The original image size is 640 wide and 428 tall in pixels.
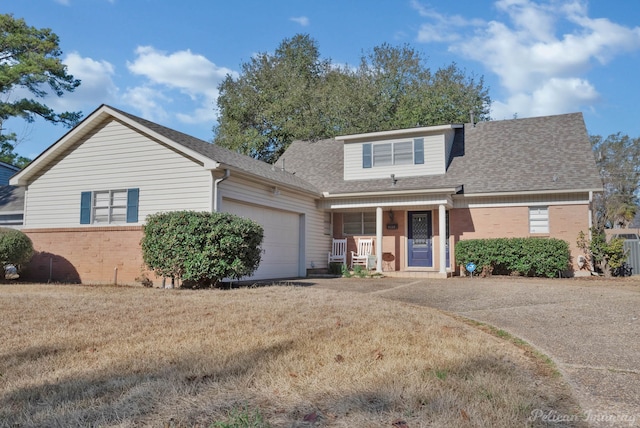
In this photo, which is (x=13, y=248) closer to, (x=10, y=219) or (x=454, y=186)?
(x=10, y=219)

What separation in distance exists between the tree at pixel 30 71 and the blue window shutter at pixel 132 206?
18342 millimetres

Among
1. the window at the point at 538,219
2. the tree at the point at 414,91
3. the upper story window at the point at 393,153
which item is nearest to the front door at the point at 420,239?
the upper story window at the point at 393,153

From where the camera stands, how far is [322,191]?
1667cm

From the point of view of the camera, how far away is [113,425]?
8.41 ft

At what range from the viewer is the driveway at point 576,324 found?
3129mm

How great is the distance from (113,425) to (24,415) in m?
0.65

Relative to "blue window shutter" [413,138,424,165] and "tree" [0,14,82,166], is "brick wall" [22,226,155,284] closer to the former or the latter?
"blue window shutter" [413,138,424,165]

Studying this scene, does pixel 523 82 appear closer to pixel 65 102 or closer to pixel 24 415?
pixel 24 415

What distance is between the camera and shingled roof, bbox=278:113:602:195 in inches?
585

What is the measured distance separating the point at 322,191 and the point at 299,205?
1.73 meters

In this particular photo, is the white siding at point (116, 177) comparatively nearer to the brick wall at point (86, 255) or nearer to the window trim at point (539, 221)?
the brick wall at point (86, 255)

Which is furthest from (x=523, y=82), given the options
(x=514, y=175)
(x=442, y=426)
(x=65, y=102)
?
(x=65, y=102)

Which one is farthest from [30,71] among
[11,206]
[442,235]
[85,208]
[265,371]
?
[265,371]

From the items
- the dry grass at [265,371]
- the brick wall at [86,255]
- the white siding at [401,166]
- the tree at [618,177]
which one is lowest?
the dry grass at [265,371]
